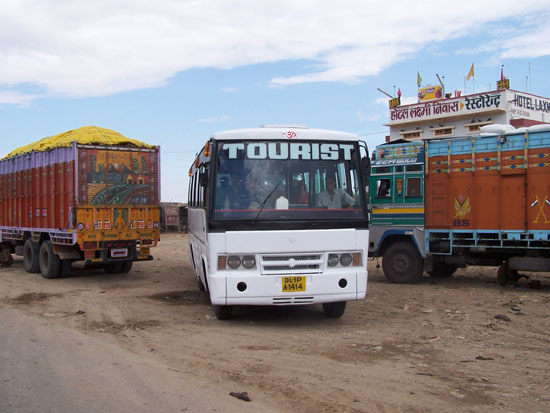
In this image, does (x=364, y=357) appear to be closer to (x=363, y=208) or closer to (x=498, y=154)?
(x=363, y=208)

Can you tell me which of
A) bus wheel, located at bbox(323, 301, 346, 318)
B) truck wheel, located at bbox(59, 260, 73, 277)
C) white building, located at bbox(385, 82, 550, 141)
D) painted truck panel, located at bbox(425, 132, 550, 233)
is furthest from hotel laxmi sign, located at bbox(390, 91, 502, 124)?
bus wheel, located at bbox(323, 301, 346, 318)

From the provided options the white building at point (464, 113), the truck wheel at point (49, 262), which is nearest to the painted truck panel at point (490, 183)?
the truck wheel at point (49, 262)

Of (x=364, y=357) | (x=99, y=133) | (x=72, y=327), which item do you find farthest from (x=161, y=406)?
(x=99, y=133)

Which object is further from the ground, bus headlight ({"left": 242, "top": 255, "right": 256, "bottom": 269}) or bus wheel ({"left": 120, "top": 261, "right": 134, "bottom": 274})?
bus headlight ({"left": 242, "top": 255, "right": 256, "bottom": 269})

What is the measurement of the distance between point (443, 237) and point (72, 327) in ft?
26.6

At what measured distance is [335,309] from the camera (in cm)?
895

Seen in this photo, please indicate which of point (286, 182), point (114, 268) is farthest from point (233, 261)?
point (114, 268)

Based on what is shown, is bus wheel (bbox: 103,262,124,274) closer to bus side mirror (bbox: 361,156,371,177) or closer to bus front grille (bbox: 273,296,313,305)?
bus front grille (bbox: 273,296,313,305)

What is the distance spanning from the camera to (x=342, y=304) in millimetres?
8805

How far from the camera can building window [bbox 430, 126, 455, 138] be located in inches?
1497

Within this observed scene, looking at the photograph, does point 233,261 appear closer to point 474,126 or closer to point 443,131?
point 474,126

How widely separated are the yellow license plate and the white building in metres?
25.7

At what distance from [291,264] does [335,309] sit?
4.73ft

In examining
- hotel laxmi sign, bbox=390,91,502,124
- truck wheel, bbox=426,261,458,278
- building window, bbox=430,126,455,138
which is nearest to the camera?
truck wheel, bbox=426,261,458,278
